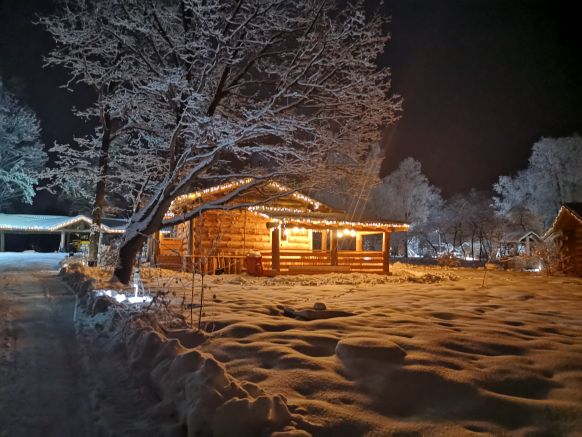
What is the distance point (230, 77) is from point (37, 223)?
4089 centimetres

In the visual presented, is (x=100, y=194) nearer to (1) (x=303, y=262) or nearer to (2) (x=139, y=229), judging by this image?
(2) (x=139, y=229)

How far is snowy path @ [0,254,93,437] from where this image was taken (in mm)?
3818

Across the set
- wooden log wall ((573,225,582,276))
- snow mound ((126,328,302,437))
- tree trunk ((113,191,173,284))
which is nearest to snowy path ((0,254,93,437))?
snow mound ((126,328,302,437))

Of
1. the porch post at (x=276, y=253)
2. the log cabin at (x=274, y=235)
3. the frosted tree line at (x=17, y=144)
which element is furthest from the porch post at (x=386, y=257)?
the frosted tree line at (x=17, y=144)

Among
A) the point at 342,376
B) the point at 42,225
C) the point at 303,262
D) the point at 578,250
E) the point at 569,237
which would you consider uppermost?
the point at 42,225

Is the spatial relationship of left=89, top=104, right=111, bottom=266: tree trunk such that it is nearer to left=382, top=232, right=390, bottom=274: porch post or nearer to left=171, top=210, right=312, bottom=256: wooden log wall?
left=171, top=210, right=312, bottom=256: wooden log wall

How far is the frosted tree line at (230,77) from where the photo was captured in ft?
36.3

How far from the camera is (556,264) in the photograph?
24.4 metres

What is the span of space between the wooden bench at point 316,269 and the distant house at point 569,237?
1215cm

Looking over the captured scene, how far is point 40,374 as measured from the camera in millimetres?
4977

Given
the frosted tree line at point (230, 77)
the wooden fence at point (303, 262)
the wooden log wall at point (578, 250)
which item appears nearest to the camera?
the frosted tree line at point (230, 77)

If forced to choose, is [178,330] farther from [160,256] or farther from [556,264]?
[556,264]

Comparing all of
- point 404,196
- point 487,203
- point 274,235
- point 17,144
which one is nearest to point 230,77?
point 274,235

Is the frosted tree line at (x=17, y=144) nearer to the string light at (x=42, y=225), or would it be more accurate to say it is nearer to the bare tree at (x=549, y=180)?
the string light at (x=42, y=225)
